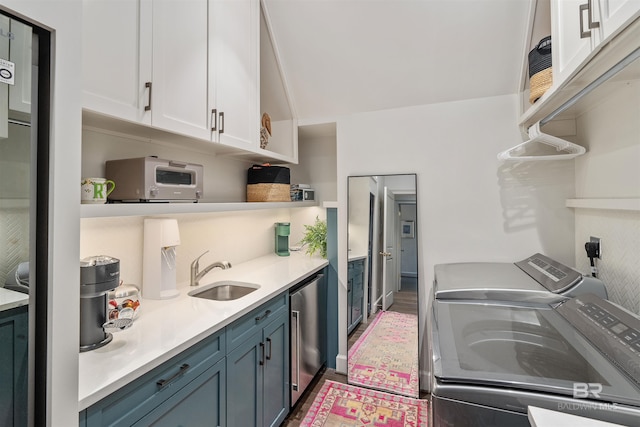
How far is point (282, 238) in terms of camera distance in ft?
9.77

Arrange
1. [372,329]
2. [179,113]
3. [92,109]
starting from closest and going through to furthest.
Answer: [92,109] < [179,113] < [372,329]

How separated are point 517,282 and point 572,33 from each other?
113 centimetres

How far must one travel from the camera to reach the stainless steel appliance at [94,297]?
1.09 metres

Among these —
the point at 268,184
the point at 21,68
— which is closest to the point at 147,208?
the point at 21,68

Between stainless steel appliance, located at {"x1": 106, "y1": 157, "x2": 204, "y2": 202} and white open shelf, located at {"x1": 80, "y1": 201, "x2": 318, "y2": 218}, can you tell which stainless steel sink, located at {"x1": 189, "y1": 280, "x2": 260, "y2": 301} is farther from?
stainless steel appliance, located at {"x1": 106, "y1": 157, "x2": 204, "y2": 202}

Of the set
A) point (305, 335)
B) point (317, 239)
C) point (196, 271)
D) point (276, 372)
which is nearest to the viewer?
point (276, 372)

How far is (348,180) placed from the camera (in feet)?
8.37

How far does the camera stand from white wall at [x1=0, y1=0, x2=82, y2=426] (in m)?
0.70

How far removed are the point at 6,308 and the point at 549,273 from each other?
209 centimetres

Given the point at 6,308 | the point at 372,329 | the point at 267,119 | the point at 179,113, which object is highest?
the point at 267,119

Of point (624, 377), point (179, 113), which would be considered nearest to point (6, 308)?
point (179, 113)

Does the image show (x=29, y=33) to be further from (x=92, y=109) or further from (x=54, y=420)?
(x=54, y=420)

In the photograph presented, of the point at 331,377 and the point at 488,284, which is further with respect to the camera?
the point at 331,377

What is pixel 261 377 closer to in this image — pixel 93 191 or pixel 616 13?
pixel 93 191
